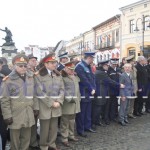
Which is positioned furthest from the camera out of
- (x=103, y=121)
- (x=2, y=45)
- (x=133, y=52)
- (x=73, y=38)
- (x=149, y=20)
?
(x=73, y=38)

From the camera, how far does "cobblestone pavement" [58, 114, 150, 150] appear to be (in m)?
6.17

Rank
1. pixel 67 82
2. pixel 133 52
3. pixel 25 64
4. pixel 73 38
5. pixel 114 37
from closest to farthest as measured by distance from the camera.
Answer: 1. pixel 25 64
2. pixel 67 82
3. pixel 133 52
4. pixel 114 37
5. pixel 73 38

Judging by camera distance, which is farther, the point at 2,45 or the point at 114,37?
the point at 114,37

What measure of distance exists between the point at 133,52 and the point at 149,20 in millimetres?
5385

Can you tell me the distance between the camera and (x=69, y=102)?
641 cm

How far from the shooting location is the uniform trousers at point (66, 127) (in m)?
6.44

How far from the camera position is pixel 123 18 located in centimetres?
4106

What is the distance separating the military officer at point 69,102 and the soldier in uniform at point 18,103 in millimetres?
1202

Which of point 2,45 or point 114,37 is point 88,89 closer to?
point 2,45

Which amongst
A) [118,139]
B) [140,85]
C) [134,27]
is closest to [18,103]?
[118,139]

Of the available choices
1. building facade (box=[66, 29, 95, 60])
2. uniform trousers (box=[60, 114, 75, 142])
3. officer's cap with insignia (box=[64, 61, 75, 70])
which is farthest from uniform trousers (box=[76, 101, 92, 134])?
building facade (box=[66, 29, 95, 60])

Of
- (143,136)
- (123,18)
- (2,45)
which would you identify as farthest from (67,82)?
(123,18)

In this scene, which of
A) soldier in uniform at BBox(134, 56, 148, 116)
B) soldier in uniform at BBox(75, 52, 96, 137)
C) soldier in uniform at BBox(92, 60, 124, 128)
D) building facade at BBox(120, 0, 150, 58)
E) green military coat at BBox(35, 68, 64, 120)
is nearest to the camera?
green military coat at BBox(35, 68, 64, 120)

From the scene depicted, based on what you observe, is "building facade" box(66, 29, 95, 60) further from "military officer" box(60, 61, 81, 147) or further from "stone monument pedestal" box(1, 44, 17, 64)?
"military officer" box(60, 61, 81, 147)
